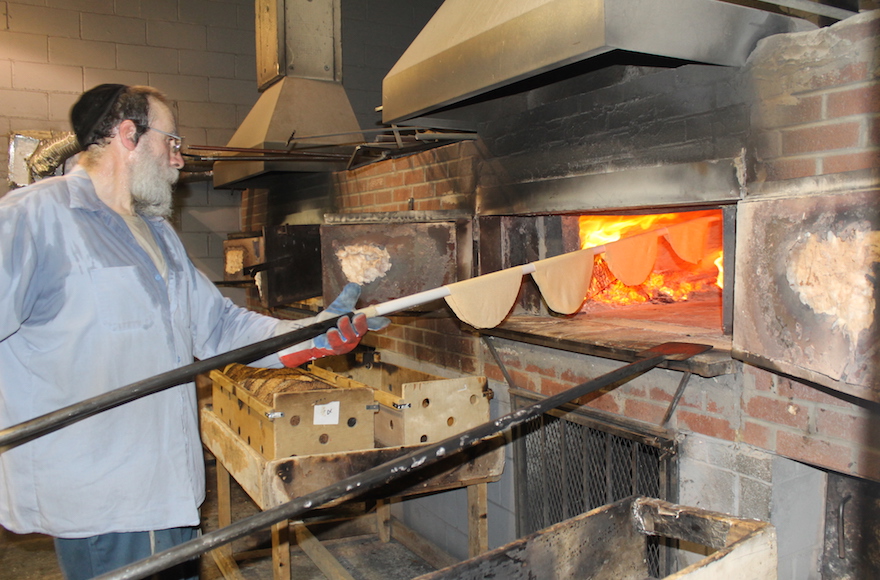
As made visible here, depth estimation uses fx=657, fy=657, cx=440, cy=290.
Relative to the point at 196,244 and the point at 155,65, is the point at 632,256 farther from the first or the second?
the point at 155,65

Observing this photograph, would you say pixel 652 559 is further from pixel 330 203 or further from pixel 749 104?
pixel 330 203

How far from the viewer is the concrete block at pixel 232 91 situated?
6535 mm

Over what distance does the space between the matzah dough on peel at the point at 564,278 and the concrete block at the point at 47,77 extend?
5.30 m

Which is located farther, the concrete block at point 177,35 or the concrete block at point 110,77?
the concrete block at point 177,35

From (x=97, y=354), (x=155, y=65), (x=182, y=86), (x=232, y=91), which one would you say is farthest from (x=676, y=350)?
(x=155, y=65)

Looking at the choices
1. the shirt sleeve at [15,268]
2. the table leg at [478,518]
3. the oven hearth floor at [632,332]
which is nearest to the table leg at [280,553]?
the table leg at [478,518]

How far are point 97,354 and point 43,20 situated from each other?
544 centimetres

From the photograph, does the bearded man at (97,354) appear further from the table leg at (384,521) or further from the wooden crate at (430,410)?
the table leg at (384,521)

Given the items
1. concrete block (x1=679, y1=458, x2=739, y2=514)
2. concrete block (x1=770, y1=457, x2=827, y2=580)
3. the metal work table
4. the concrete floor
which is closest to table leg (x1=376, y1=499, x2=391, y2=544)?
the concrete floor

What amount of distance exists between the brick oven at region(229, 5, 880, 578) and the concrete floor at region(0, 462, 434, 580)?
1.05 m

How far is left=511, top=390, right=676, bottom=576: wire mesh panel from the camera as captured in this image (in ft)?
9.13

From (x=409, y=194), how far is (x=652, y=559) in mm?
2327

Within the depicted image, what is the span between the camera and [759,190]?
7.11 feet

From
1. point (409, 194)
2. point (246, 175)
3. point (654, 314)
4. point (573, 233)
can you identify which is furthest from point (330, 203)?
point (654, 314)
